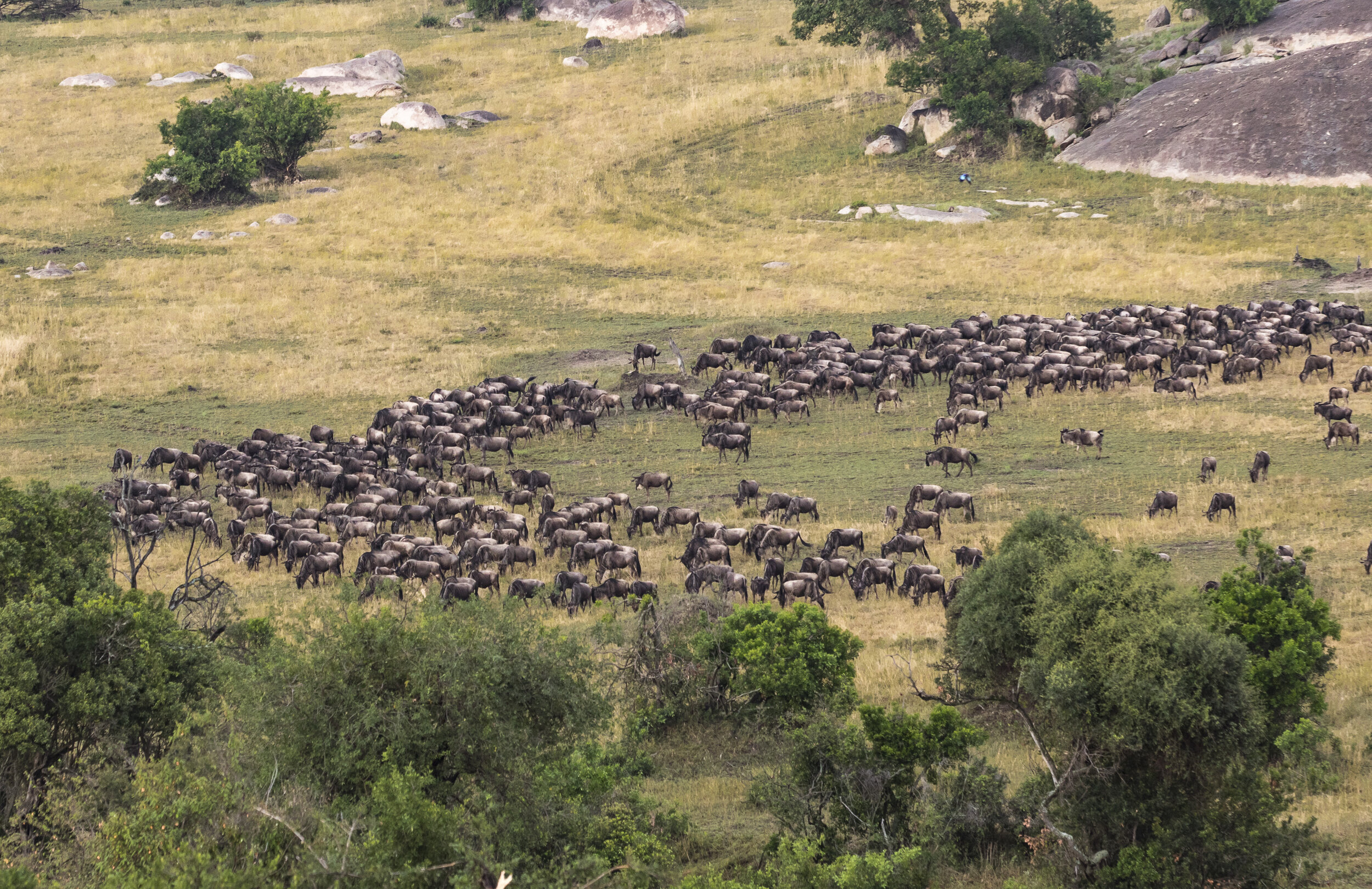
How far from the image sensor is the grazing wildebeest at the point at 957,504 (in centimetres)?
3212

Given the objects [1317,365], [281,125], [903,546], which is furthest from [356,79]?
[903,546]

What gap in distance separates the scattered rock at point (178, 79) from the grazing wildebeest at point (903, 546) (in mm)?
83677

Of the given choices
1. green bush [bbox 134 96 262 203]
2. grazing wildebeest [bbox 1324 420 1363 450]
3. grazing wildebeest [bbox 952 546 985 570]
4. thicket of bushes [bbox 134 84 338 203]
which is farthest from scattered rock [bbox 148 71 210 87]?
grazing wildebeest [bbox 1324 420 1363 450]

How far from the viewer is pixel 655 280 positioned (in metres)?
61.5

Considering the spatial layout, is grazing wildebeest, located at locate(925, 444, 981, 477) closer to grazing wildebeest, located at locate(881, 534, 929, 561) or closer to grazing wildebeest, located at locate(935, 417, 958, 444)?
grazing wildebeest, located at locate(935, 417, 958, 444)

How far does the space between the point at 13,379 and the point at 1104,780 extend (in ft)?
148

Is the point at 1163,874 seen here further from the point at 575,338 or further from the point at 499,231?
the point at 499,231

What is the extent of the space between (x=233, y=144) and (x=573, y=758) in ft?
232

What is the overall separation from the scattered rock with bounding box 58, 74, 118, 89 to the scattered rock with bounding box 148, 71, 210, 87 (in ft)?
9.57

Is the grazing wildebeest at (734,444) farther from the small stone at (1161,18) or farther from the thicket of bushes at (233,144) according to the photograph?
the small stone at (1161,18)

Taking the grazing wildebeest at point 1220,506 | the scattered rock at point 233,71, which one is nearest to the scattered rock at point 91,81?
the scattered rock at point 233,71

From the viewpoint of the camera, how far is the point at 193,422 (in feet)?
144

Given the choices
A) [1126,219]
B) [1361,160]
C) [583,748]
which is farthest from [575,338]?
[1361,160]

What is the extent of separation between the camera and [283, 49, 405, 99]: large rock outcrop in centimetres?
9481
